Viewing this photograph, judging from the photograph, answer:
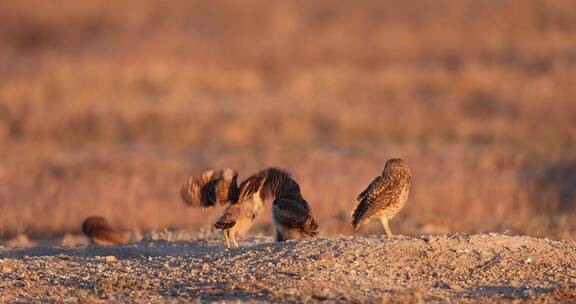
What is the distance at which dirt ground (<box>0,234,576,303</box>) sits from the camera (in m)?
8.01

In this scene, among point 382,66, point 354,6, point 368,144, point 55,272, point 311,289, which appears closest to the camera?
point 311,289

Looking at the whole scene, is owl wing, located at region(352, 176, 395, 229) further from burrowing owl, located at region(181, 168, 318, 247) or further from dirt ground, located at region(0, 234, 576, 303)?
burrowing owl, located at region(181, 168, 318, 247)

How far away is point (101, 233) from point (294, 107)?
1178 centimetres

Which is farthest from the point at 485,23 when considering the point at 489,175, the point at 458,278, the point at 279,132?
the point at 458,278

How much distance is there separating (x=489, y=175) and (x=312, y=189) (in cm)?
288

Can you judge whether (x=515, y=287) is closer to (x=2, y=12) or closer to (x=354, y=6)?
(x=354, y=6)

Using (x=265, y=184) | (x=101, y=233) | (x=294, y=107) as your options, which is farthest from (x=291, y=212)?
(x=294, y=107)

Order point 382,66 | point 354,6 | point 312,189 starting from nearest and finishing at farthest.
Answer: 1. point 312,189
2. point 382,66
3. point 354,6

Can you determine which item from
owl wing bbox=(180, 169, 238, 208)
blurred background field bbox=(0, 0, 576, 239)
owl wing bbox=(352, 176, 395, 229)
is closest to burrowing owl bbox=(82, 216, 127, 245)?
blurred background field bbox=(0, 0, 576, 239)

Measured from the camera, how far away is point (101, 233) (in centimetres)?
1337

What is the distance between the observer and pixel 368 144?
2234 cm

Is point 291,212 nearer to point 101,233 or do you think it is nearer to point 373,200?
point 373,200

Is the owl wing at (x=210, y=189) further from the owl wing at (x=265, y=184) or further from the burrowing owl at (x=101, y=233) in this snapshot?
the burrowing owl at (x=101, y=233)

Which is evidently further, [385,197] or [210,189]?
[210,189]
